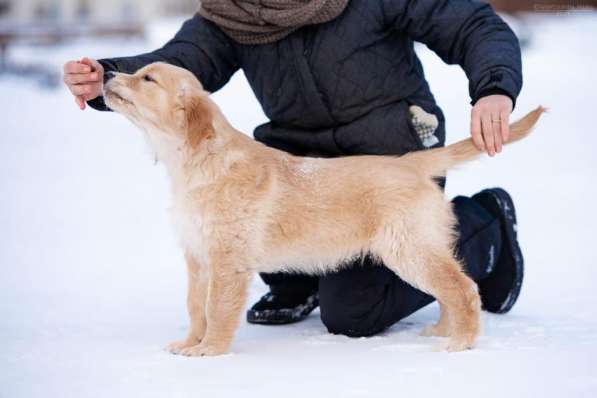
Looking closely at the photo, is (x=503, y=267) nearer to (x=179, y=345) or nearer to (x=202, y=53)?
(x=179, y=345)

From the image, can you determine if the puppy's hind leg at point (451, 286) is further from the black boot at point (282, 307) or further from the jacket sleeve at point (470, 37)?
the black boot at point (282, 307)

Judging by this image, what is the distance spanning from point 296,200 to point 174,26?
14185mm

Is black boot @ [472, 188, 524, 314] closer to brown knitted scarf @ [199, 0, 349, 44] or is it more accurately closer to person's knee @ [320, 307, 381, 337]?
person's knee @ [320, 307, 381, 337]

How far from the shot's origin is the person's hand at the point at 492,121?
8.63ft

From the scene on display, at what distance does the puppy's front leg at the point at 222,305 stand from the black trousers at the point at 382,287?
20.0 inches

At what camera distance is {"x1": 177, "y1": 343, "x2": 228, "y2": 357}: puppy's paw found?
2676 mm

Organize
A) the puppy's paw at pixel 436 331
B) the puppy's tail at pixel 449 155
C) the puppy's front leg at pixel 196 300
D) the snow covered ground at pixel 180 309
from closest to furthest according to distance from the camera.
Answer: the snow covered ground at pixel 180 309 → the puppy's tail at pixel 449 155 → the puppy's front leg at pixel 196 300 → the puppy's paw at pixel 436 331

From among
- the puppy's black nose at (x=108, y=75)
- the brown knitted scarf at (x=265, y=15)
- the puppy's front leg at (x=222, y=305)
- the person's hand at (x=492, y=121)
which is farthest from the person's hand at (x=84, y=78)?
the person's hand at (x=492, y=121)

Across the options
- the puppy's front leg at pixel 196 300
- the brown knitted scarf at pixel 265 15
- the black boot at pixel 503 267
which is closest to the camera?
the puppy's front leg at pixel 196 300

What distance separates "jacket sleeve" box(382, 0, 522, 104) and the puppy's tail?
108 mm

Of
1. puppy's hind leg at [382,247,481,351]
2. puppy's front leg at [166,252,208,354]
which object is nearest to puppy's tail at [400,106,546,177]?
puppy's hind leg at [382,247,481,351]

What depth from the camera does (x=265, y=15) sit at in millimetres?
3150

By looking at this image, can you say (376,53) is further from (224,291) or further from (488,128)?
(224,291)

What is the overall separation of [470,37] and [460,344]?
3.87ft
